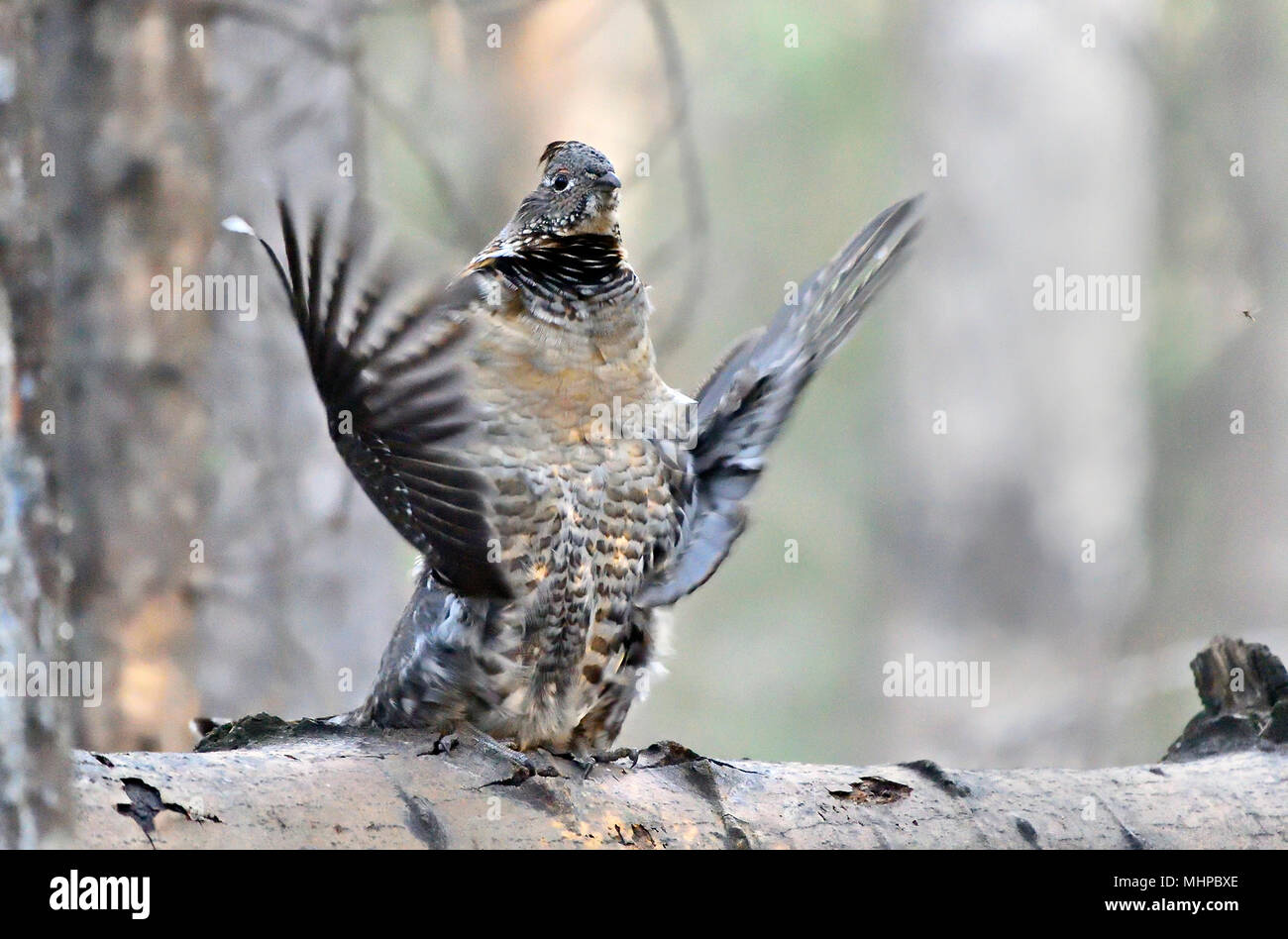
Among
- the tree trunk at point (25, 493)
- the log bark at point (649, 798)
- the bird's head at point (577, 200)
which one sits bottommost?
the log bark at point (649, 798)

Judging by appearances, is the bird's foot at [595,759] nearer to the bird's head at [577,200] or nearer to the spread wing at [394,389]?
the spread wing at [394,389]

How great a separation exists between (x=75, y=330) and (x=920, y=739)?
22.7 feet

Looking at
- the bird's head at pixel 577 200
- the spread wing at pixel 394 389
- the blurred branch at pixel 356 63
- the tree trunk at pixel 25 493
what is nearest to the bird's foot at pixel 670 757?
the spread wing at pixel 394 389

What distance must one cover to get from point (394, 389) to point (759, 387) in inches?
55.0

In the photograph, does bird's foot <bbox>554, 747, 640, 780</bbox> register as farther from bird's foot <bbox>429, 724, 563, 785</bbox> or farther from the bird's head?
the bird's head

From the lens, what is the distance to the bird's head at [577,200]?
4.19 m

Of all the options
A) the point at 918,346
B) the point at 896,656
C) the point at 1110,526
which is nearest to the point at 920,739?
the point at 896,656

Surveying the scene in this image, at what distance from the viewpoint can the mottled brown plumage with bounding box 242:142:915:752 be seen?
315cm

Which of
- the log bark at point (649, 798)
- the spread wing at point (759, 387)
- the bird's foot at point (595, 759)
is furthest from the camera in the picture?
the spread wing at point (759, 387)

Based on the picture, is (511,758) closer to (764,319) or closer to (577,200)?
(577,200)

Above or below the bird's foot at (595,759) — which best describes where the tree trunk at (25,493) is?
above

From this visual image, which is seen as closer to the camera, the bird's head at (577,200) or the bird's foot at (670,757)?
the bird's foot at (670,757)
